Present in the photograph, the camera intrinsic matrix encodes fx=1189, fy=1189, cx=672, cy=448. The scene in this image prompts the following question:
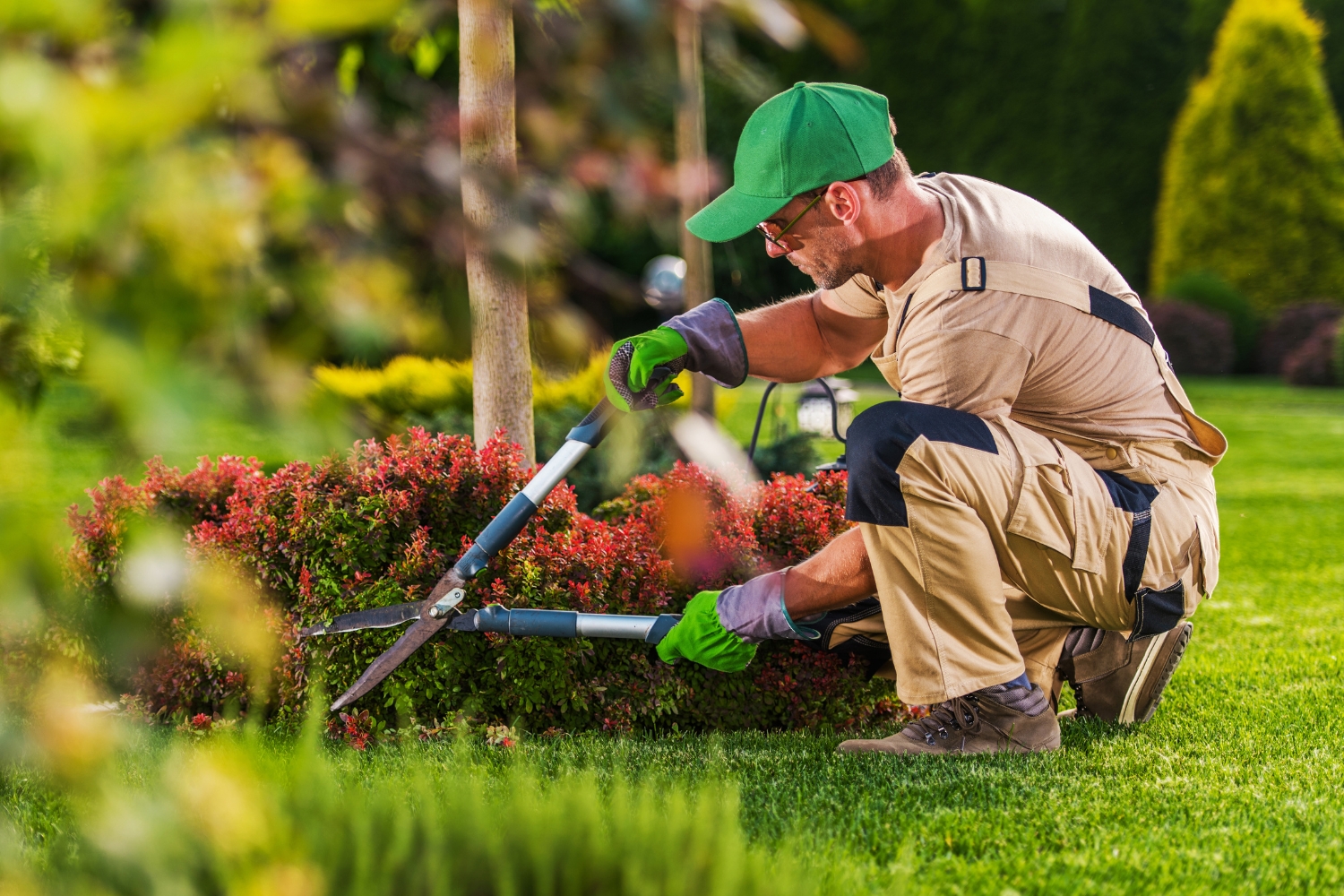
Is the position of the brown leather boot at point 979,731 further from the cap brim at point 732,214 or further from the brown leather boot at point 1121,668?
the cap brim at point 732,214

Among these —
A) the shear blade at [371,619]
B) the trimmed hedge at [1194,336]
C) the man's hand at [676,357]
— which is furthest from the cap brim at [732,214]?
the trimmed hedge at [1194,336]

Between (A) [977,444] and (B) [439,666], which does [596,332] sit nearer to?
(A) [977,444]

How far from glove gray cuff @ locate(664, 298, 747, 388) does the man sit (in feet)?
0.28

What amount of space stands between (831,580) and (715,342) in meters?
0.73

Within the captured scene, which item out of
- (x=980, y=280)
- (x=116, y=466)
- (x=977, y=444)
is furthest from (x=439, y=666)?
(x=116, y=466)

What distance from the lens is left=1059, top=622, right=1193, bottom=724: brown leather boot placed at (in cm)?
292

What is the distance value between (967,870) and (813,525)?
1435 millimetres

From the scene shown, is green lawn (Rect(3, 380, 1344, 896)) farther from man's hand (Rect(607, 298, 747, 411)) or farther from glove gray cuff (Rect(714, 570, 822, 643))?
man's hand (Rect(607, 298, 747, 411))

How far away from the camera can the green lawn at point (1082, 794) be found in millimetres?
2047

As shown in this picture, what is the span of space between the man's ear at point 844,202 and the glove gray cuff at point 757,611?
84cm

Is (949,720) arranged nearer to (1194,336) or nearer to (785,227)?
(785,227)

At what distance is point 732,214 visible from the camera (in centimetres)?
274

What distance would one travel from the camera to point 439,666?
291cm

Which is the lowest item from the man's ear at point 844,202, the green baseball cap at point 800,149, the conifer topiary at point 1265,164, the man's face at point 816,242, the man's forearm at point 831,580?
the man's forearm at point 831,580
